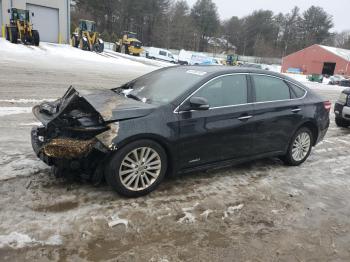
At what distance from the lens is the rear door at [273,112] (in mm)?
4801

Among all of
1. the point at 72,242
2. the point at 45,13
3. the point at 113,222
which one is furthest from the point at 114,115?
the point at 45,13

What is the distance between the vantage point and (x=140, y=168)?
12.4ft

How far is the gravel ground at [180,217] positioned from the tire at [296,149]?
0.29 meters

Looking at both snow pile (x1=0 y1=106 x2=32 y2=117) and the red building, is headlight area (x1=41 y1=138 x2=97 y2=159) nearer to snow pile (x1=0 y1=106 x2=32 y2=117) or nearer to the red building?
snow pile (x1=0 y1=106 x2=32 y2=117)

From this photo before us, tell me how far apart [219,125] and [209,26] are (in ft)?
269

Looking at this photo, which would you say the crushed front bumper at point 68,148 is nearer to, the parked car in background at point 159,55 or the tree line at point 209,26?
the parked car in background at point 159,55

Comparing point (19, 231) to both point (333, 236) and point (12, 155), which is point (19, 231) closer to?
point (12, 155)

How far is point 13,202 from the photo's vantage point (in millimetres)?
3510

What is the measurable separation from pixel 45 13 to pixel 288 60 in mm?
45058

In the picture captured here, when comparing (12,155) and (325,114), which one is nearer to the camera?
(12,155)

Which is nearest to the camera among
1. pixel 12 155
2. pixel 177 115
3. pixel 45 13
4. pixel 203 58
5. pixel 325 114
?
pixel 177 115

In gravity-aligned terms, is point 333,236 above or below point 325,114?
below

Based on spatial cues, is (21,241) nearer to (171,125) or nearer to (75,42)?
(171,125)

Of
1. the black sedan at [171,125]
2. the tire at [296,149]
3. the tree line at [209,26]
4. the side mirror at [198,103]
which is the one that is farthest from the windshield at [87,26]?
the tree line at [209,26]
